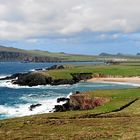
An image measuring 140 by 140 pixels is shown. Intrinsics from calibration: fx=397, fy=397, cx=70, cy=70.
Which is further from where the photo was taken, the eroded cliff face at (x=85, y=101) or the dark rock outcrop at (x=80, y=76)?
the dark rock outcrop at (x=80, y=76)

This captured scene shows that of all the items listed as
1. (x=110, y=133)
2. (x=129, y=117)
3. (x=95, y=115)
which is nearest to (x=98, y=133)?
(x=110, y=133)

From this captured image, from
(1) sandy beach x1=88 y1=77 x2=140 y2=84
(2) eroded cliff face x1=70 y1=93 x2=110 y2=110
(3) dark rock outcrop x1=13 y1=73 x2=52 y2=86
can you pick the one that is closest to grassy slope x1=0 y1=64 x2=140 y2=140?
(2) eroded cliff face x1=70 y1=93 x2=110 y2=110

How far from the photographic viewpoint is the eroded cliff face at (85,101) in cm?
7638

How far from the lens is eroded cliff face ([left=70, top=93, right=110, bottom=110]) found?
251 feet

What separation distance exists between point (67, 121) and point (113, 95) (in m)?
33.4

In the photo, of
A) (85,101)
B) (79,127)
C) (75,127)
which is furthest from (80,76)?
(79,127)

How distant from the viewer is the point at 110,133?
128 ft

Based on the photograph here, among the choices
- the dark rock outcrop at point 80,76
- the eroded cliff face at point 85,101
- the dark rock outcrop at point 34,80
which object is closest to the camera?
the eroded cliff face at point 85,101

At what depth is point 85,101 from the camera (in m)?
78.3

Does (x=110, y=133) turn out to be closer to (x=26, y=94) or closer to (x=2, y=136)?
(x=2, y=136)

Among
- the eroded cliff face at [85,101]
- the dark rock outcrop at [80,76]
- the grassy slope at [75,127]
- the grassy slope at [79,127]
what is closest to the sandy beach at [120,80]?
the dark rock outcrop at [80,76]

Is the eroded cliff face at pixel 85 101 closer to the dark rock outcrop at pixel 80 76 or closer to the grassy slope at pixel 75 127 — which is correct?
the grassy slope at pixel 75 127

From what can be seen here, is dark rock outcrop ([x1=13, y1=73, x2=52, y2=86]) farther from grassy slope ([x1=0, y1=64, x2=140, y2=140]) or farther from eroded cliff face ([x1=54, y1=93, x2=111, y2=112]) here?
grassy slope ([x1=0, y1=64, x2=140, y2=140])

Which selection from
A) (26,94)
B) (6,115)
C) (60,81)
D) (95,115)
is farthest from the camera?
(60,81)
